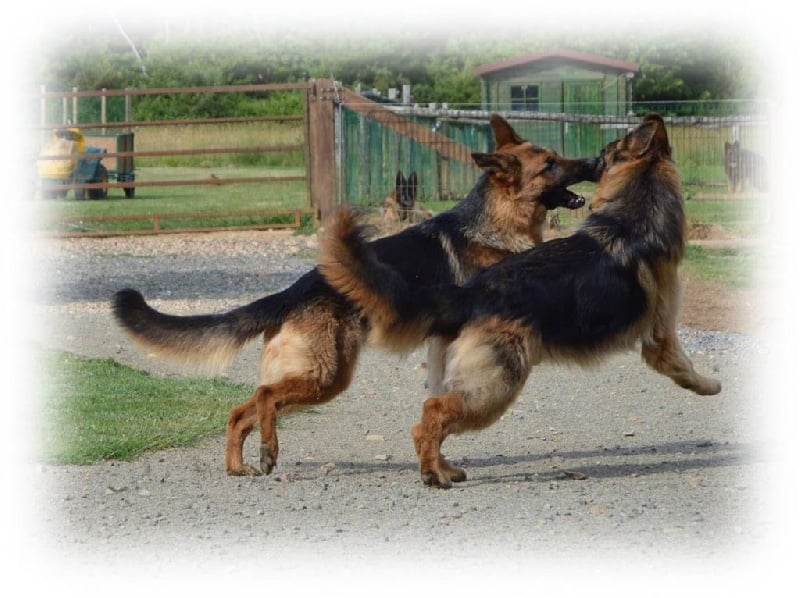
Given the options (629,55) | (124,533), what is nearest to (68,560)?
(124,533)

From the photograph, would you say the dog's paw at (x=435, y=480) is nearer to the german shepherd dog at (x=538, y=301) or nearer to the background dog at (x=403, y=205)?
the german shepherd dog at (x=538, y=301)

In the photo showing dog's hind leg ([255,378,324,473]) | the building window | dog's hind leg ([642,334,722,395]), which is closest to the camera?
dog's hind leg ([255,378,324,473])

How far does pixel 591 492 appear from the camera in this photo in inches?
248

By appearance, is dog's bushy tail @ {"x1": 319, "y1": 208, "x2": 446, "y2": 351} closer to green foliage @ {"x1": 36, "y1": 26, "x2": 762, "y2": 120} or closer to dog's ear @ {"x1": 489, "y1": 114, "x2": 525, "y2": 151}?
dog's ear @ {"x1": 489, "y1": 114, "x2": 525, "y2": 151}

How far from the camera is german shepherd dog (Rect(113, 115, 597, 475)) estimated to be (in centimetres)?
682

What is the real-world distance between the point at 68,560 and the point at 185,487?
1398 mm

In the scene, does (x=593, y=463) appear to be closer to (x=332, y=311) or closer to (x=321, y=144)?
(x=332, y=311)

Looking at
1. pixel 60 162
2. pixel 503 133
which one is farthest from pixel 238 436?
pixel 60 162

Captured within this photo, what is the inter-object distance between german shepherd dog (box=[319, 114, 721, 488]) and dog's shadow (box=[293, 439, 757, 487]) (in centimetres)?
47

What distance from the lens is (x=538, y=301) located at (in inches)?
255

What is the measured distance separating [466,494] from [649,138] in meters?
2.37

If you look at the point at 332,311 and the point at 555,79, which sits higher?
the point at 555,79

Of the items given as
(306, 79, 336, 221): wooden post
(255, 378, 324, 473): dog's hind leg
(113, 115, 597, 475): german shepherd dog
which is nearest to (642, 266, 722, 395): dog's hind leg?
(113, 115, 597, 475): german shepherd dog

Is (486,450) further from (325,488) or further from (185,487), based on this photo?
(185,487)
